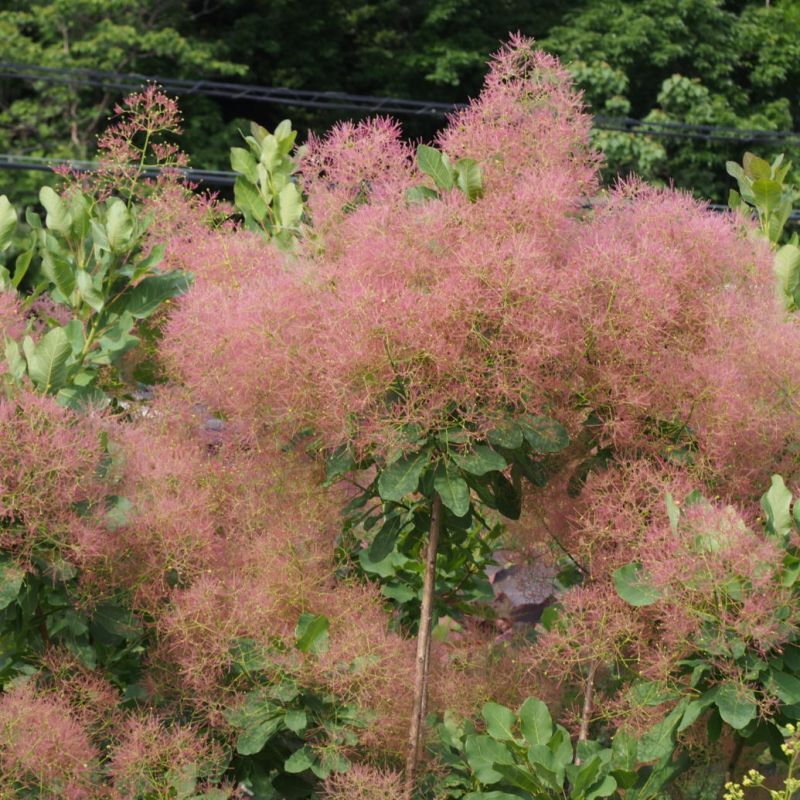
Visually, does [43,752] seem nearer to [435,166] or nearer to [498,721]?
[498,721]

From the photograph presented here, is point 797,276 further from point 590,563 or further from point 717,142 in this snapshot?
point 717,142

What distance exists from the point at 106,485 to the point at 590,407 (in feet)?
3.25

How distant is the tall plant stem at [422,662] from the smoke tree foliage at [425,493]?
0.01 meters

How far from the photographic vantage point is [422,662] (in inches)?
107

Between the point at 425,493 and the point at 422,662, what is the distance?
1.20ft

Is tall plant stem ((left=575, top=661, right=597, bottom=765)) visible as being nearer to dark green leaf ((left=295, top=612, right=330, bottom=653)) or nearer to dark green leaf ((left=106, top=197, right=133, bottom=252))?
dark green leaf ((left=295, top=612, right=330, bottom=653))

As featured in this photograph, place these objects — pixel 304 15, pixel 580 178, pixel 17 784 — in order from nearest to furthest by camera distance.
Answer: pixel 17 784, pixel 580 178, pixel 304 15

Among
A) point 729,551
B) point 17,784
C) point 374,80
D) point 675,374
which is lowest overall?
point 374,80

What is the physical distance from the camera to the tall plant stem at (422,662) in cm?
272

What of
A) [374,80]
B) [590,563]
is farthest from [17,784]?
[374,80]

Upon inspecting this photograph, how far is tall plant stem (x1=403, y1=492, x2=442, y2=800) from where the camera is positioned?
272 cm

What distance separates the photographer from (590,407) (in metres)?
2.73

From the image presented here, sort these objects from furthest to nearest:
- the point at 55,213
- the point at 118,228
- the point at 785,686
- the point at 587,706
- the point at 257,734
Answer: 1. the point at 55,213
2. the point at 118,228
3. the point at 587,706
4. the point at 257,734
5. the point at 785,686

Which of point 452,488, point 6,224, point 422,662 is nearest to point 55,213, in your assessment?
point 6,224
